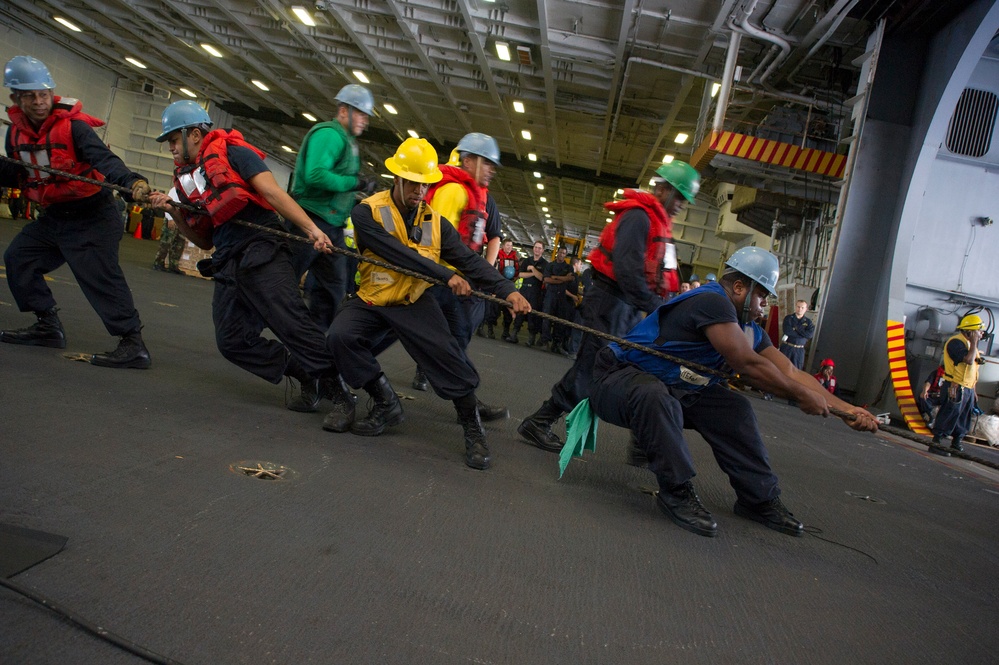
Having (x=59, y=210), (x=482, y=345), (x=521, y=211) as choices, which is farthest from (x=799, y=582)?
(x=521, y=211)

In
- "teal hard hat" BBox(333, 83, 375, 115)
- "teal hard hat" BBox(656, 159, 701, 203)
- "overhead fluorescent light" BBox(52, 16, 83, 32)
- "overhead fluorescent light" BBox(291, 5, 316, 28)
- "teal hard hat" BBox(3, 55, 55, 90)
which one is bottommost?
"teal hard hat" BBox(3, 55, 55, 90)

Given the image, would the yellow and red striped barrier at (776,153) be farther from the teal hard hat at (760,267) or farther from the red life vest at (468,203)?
the teal hard hat at (760,267)

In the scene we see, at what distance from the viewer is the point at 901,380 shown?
40.4 feet

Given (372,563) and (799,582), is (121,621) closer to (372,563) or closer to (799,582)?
(372,563)

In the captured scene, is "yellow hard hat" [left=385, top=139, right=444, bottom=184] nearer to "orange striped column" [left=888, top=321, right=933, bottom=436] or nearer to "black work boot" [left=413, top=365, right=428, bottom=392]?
"black work boot" [left=413, top=365, right=428, bottom=392]

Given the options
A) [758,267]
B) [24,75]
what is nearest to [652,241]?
[758,267]

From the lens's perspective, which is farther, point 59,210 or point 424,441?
point 59,210

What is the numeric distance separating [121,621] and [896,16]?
14292mm

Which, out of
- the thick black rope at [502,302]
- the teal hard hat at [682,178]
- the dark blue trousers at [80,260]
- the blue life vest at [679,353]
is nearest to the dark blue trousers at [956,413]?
the thick black rope at [502,302]

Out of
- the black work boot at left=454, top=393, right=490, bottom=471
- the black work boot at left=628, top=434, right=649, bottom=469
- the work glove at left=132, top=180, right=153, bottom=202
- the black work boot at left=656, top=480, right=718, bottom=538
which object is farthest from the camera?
the black work boot at left=628, top=434, right=649, bottom=469

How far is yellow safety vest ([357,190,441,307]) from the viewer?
161 inches

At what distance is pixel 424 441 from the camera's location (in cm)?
435

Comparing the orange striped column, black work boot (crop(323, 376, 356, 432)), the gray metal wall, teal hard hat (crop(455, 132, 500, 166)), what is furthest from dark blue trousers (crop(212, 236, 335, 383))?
the gray metal wall

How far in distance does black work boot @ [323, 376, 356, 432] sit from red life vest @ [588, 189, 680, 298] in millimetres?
1831
